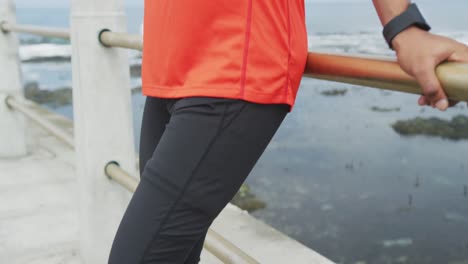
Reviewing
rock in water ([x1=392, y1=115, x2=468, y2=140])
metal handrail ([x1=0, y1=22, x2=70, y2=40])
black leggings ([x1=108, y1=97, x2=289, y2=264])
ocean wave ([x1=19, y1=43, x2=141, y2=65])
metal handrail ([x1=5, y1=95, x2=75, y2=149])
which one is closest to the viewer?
black leggings ([x1=108, y1=97, x2=289, y2=264])

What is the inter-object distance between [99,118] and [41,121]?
0.77 m

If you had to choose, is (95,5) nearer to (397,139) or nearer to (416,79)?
(416,79)

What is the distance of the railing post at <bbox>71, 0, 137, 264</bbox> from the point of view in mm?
1451

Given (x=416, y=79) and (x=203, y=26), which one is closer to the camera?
(x=416, y=79)

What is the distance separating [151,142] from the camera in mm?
942

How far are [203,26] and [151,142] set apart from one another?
0.83 feet

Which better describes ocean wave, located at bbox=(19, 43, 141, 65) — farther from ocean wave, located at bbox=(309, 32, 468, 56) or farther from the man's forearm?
the man's forearm

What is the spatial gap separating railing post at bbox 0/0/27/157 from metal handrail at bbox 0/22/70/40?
0.19 feet

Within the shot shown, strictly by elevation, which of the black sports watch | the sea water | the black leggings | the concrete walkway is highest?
the black sports watch

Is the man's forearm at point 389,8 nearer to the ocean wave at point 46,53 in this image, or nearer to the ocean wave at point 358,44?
the ocean wave at point 358,44

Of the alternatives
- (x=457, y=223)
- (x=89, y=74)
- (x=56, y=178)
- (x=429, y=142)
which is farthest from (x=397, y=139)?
(x=89, y=74)

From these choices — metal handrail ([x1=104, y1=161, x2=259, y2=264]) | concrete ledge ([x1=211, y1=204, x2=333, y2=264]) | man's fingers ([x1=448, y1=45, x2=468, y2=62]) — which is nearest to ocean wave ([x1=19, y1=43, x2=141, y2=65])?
concrete ledge ([x1=211, y1=204, x2=333, y2=264])

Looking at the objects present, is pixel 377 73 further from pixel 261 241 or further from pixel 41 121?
pixel 41 121

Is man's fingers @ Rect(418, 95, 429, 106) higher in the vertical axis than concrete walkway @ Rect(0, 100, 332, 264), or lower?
higher
